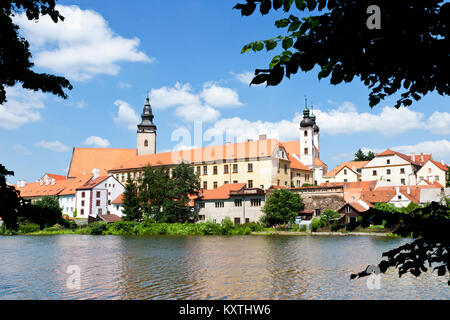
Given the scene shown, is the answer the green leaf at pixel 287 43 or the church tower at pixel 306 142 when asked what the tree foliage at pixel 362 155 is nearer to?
the church tower at pixel 306 142

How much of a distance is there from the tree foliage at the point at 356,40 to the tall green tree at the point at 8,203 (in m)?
4.31

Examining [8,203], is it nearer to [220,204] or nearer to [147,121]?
[220,204]

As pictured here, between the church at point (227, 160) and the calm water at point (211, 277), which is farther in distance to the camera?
the church at point (227, 160)

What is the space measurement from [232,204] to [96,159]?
52.6 m

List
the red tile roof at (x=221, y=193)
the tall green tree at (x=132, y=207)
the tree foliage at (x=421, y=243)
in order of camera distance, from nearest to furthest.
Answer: the tree foliage at (x=421, y=243), the red tile roof at (x=221, y=193), the tall green tree at (x=132, y=207)

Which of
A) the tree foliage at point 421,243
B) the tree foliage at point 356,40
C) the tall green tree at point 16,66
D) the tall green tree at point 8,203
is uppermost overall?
the tall green tree at point 16,66

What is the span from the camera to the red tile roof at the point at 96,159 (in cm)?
9506

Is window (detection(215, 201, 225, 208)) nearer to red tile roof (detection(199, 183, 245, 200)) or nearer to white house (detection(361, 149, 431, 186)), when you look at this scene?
red tile roof (detection(199, 183, 245, 200))

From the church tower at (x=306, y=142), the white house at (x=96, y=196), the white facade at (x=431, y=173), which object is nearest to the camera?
the white facade at (x=431, y=173)

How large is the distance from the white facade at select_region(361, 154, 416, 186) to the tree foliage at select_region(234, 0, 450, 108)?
2916 inches

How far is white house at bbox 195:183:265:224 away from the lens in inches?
2197

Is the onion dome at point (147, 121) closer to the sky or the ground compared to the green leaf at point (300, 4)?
closer to the sky

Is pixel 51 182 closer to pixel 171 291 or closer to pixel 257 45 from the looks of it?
pixel 171 291

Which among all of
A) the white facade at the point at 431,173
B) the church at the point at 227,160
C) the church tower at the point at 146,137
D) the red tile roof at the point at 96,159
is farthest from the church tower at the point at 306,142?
the red tile roof at the point at 96,159
